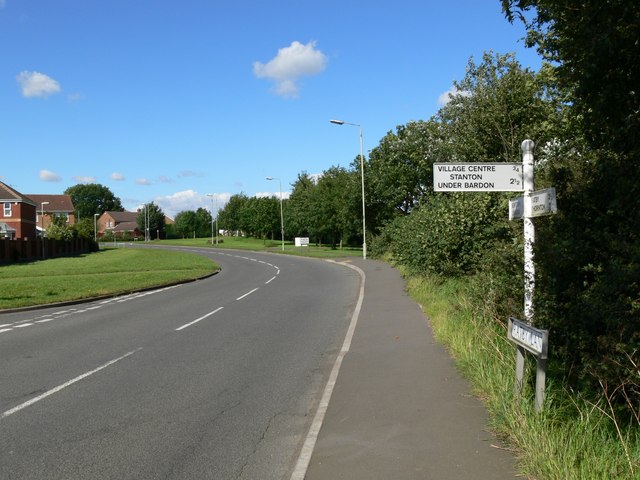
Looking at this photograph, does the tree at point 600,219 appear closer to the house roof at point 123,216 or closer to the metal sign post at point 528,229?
the metal sign post at point 528,229

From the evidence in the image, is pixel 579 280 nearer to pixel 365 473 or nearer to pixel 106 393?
pixel 365 473

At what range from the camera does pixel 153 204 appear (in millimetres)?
129625

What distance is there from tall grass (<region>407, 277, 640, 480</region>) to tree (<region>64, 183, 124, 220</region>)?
16583 centimetres

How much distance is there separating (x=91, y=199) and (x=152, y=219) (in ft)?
157

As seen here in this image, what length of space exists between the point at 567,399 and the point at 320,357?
4.54 metres

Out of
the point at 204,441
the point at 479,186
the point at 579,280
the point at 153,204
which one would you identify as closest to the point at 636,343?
the point at 579,280

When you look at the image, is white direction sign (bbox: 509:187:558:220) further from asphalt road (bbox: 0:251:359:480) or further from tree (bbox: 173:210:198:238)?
tree (bbox: 173:210:198:238)

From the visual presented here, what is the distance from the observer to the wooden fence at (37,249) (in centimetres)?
4730

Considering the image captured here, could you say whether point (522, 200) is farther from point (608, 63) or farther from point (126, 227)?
point (126, 227)

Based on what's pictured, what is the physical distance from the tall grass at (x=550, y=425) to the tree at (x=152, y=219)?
407 feet

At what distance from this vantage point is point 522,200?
5570mm

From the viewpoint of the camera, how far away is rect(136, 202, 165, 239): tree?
127375 mm

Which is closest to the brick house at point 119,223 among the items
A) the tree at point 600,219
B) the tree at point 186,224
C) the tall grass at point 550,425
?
the tree at point 186,224

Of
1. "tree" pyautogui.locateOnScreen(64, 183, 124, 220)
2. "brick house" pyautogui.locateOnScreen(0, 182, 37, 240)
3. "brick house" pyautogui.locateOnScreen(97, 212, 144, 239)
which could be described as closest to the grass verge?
"brick house" pyautogui.locateOnScreen(0, 182, 37, 240)
